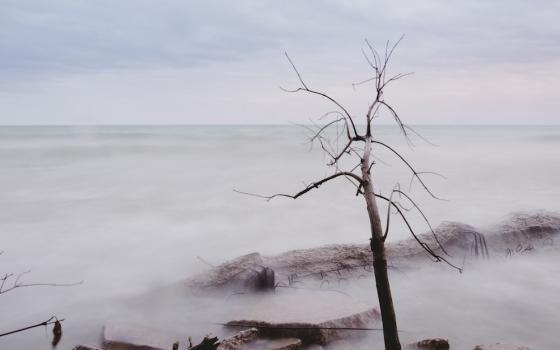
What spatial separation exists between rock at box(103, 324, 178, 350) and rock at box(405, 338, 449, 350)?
6.96 feet

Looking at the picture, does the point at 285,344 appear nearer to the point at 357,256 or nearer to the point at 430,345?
the point at 430,345

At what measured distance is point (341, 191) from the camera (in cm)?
1317

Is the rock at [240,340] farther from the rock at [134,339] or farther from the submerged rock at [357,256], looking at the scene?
the submerged rock at [357,256]

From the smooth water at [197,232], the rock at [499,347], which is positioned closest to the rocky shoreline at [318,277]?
the rock at [499,347]

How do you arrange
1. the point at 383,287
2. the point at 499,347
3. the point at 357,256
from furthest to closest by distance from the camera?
the point at 357,256
the point at 499,347
the point at 383,287

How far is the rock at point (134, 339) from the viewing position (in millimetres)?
4281

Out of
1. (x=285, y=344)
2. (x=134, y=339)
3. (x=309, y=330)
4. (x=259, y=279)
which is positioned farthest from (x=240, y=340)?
(x=259, y=279)

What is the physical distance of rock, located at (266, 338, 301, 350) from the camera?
4117 mm

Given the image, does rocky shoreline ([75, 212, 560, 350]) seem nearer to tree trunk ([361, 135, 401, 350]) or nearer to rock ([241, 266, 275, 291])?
rock ([241, 266, 275, 291])

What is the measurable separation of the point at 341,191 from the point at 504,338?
841cm

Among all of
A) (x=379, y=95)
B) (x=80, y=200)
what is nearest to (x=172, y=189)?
(x=80, y=200)

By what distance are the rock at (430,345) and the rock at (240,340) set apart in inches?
52.9

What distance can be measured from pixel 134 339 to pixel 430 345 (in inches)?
102

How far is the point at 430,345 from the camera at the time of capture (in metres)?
4.31
